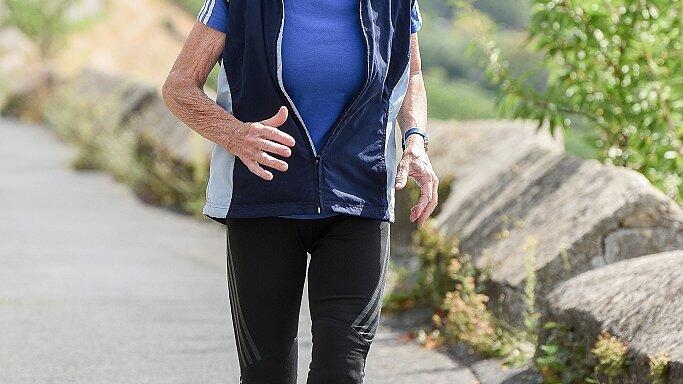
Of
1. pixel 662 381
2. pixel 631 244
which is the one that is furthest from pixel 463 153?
pixel 662 381

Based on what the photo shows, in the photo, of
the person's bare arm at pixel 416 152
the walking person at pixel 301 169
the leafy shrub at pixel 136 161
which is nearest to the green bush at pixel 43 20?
the leafy shrub at pixel 136 161

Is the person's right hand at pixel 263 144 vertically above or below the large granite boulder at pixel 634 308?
above

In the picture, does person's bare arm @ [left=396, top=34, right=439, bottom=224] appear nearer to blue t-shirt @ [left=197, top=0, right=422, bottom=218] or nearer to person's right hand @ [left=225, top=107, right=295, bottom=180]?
blue t-shirt @ [left=197, top=0, right=422, bottom=218]

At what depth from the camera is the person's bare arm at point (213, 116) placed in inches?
133

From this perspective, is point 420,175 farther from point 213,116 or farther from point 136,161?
point 136,161

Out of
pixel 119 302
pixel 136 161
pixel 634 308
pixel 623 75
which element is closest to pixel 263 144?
pixel 634 308

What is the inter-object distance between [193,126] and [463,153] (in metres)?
5.60

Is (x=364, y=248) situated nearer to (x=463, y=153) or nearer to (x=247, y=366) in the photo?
(x=247, y=366)

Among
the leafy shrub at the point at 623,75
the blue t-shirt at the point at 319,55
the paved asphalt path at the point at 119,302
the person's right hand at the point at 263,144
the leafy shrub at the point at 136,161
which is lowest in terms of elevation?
the paved asphalt path at the point at 119,302

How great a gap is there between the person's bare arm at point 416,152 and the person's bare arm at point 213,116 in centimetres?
37

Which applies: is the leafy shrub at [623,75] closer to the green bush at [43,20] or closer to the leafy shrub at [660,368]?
the leafy shrub at [660,368]

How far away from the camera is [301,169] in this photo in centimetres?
353

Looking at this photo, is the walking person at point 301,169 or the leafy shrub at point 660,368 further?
the leafy shrub at point 660,368

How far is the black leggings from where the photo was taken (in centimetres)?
352
